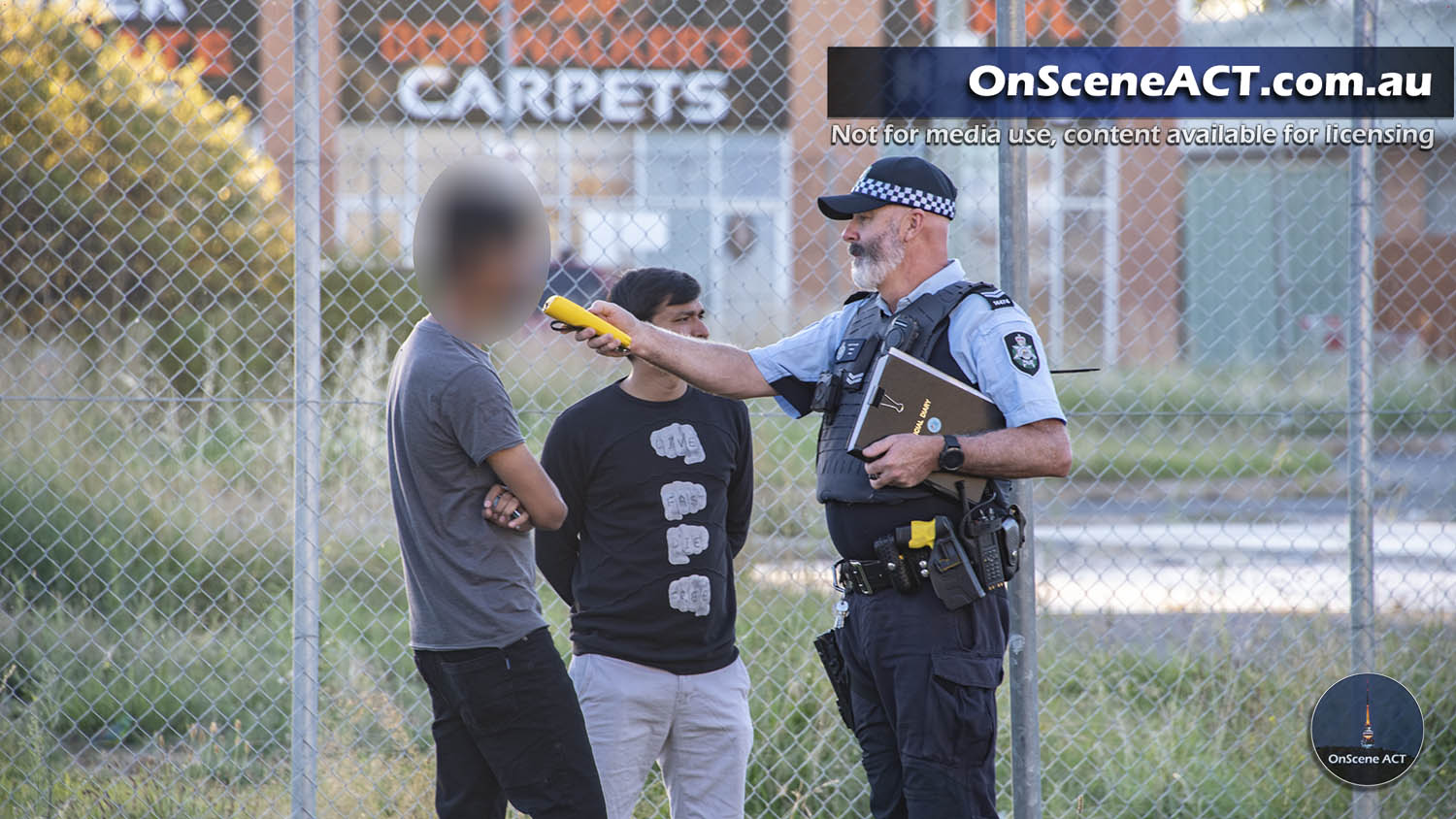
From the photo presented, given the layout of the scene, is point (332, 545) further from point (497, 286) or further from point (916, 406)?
point (916, 406)

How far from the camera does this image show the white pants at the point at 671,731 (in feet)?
10.6

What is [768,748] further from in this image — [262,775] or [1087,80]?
[1087,80]

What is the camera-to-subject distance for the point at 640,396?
3.37 metres

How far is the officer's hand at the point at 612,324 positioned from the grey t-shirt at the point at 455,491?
31cm

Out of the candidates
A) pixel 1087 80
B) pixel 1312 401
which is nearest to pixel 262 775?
pixel 1087 80

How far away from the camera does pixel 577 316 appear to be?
2.87 meters

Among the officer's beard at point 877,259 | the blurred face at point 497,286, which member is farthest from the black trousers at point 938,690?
the blurred face at point 497,286

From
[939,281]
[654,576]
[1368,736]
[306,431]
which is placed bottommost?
[1368,736]

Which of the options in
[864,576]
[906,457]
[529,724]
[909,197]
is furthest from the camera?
[909,197]

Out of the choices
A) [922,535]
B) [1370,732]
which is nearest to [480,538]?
[922,535]

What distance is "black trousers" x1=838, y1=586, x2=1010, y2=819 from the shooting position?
112 inches

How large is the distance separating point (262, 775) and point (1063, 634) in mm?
3356

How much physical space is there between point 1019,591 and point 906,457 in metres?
0.89

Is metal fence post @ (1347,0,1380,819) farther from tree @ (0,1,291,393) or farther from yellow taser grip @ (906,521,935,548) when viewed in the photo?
tree @ (0,1,291,393)
